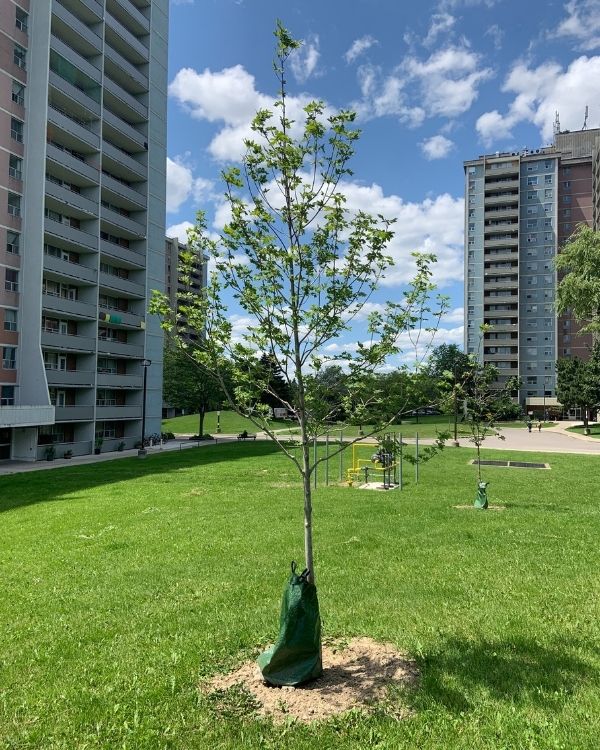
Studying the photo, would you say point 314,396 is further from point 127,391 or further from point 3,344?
point 127,391

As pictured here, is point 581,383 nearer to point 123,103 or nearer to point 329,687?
point 123,103

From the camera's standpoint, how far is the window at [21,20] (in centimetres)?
3672

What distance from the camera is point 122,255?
45.3 metres

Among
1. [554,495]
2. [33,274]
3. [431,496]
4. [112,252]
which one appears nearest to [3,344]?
[33,274]

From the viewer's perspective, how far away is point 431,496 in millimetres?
17344

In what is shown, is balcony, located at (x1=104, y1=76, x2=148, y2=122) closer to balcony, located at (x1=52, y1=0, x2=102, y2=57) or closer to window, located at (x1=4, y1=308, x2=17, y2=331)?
balcony, located at (x1=52, y1=0, x2=102, y2=57)

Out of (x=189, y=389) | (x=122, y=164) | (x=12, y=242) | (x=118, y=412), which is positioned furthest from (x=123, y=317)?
(x=122, y=164)

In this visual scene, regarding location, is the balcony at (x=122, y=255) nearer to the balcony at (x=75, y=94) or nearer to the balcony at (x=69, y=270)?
the balcony at (x=69, y=270)

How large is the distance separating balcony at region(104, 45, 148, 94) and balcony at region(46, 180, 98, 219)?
1255 cm

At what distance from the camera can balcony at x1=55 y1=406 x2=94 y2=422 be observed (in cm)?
3831

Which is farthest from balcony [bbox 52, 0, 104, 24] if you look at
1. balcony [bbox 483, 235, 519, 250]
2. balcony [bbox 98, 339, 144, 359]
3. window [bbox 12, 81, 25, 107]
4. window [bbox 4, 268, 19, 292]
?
balcony [bbox 483, 235, 519, 250]

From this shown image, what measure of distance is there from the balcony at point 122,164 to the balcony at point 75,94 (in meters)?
2.51

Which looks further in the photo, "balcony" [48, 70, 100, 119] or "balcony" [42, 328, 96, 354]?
"balcony" [48, 70, 100, 119]

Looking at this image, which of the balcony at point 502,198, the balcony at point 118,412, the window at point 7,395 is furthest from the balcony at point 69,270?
the balcony at point 502,198
